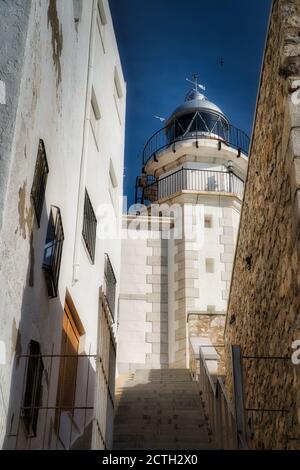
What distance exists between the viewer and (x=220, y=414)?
894 centimetres

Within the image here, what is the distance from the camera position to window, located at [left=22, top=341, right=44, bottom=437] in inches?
254

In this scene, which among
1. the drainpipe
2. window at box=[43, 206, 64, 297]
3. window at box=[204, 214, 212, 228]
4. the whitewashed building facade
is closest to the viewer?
the whitewashed building facade

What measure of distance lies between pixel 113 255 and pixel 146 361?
635cm

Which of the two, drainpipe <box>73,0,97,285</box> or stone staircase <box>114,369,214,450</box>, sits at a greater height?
drainpipe <box>73,0,97,285</box>

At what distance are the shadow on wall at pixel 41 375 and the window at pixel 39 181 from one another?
0.19 m

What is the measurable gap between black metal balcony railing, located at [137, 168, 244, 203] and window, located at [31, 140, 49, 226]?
15224mm

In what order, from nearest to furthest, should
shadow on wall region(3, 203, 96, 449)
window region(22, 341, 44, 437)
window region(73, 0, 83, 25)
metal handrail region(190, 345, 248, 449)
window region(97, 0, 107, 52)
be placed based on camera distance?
shadow on wall region(3, 203, 96, 449) → window region(22, 341, 44, 437) → metal handrail region(190, 345, 248, 449) → window region(73, 0, 83, 25) → window region(97, 0, 107, 52)

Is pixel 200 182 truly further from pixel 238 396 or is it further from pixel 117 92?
pixel 238 396

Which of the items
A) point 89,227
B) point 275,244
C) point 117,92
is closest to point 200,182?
point 117,92

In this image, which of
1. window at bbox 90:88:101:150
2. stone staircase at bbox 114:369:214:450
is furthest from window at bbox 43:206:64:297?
window at bbox 90:88:101:150

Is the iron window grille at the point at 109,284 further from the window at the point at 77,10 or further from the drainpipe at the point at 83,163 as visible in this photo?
the window at the point at 77,10

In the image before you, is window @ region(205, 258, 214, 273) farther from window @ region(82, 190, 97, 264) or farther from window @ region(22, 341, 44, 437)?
window @ region(22, 341, 44, 437)

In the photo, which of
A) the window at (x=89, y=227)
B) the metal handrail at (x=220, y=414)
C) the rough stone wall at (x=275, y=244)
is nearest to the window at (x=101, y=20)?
the window at (x=89, y=227)

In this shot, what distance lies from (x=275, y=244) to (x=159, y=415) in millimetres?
5417
